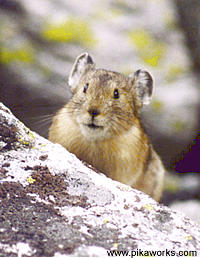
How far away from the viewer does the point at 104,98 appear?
5.10 m

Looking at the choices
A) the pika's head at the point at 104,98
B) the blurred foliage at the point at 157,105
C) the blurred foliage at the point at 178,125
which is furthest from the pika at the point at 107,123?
the blurred foliage at the point at 178,125

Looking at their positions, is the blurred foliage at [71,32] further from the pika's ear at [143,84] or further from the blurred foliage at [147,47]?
the pika's ear at [143,84]

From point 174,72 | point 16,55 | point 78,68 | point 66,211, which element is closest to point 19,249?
point 66,211

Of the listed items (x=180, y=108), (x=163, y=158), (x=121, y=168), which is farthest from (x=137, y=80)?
(x=163, y=158)

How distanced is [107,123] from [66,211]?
2500mm

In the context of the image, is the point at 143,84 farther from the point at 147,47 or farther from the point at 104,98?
the point at 147,47

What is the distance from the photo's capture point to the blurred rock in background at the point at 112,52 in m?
7.45

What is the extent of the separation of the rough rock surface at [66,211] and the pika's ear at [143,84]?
2.77 metres

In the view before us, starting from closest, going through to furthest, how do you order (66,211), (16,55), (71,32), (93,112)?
(66,211), (93,112), (16,55), (71,32)

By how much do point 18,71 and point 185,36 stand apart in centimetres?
364

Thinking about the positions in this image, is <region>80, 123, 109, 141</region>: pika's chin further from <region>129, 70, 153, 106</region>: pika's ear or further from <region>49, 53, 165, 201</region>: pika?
<region>129, 70, 153, 106</region>: pika's ear

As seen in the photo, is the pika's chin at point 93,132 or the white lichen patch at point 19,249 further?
the pika's chin at point 93,132

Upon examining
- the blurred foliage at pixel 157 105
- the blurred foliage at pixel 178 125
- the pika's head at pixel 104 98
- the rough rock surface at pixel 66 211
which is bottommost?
the rough rock surface at pixel 66 211

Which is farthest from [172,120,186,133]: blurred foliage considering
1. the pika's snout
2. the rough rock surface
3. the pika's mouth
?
the rough rock surface
